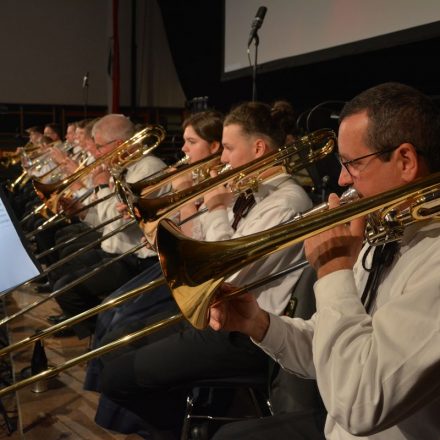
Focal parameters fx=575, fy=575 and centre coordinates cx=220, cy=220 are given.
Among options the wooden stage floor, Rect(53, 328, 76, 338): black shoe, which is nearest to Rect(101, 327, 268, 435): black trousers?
the wooden stage floor

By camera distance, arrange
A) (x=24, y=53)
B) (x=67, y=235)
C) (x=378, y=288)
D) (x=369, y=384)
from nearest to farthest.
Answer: (x=369, y=384)
(x=378, y=288)
(x=67, y=235)
(x=24, y=53)

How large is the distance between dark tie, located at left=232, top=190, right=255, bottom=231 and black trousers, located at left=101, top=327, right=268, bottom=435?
1.83 feet

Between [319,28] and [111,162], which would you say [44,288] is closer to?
[111,162]

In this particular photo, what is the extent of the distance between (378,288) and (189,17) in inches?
267

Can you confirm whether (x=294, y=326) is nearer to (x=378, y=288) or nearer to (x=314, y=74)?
(x=378, y=288)

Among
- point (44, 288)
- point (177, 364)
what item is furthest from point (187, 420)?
point (44, 288)

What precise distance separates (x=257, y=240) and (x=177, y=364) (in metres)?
0.86

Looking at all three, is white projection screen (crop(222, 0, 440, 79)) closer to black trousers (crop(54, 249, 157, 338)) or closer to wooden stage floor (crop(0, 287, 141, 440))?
black trousers (crop(54, 249, 157, 338))

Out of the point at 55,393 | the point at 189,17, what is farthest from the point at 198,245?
the point at 189,17

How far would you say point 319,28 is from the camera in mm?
3814

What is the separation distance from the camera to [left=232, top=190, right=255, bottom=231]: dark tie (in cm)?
228

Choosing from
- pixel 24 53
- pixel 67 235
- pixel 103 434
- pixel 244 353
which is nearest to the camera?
pixel 244 353

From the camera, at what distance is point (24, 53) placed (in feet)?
30.9

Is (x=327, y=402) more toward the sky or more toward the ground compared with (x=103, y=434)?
more toward the sky
